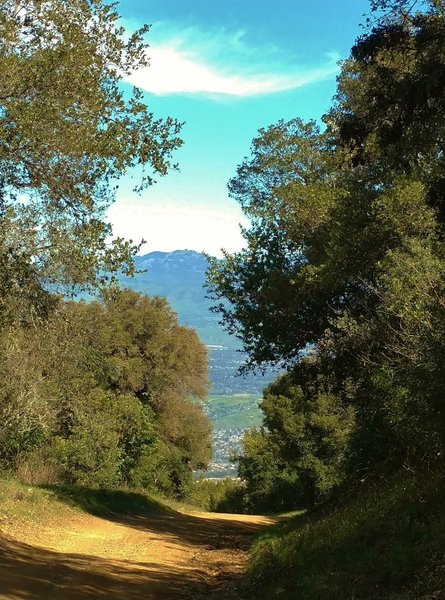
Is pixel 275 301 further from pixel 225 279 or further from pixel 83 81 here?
pixel 83 81

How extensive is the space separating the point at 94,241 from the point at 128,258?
0.69 m

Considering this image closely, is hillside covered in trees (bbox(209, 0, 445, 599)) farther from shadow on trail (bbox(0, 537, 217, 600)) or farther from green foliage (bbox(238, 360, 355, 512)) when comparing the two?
green foliage (bbox(238, 360, 355, 512))

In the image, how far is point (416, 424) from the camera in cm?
896

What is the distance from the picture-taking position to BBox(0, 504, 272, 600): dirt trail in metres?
9.58

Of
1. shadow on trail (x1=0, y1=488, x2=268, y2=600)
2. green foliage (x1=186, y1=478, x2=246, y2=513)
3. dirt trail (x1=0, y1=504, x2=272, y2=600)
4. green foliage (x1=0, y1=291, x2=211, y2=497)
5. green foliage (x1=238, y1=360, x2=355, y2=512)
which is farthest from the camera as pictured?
green foliage (x1=186, y1=478, x2=246, y2=513)

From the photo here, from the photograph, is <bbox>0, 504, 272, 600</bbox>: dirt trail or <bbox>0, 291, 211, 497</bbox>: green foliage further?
<bbox>0, 291, 211, 497</bbox>: green foliage

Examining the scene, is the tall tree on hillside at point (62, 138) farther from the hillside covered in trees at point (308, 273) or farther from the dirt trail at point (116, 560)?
the dirt trail at point (116, 560)

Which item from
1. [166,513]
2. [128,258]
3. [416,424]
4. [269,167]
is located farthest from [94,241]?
[166,513]

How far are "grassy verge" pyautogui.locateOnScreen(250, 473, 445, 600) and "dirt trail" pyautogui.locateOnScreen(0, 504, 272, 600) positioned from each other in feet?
3.31

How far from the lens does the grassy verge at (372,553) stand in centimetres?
731

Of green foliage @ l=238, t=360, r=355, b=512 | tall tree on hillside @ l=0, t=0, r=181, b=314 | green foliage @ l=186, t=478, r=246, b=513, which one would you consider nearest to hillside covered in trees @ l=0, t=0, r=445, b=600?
tall tree on hillside @ l=0, t=0, r=181, b=314

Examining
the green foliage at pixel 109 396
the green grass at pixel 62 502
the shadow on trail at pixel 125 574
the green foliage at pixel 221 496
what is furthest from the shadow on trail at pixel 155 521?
the green foliage at pixel 221 496

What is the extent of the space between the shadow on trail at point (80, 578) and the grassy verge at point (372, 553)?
1571mm

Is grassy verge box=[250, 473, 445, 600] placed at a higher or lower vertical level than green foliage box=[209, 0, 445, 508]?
lower
